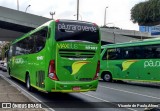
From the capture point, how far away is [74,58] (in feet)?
40.6

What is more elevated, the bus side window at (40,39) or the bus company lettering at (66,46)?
the bus side window at (40,39)

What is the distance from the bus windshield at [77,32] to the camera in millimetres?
12347

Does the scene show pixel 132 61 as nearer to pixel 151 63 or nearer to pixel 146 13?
pixel 151 63

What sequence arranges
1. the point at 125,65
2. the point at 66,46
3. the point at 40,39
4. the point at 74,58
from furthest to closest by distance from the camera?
the point at 125,65 → the point at 40,39 → the point at 74,58 → the point at 66,46

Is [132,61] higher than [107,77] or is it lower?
higher

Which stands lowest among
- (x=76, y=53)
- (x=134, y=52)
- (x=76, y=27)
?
(x=76, y=53)

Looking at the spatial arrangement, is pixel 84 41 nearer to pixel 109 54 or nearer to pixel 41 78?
pixel 41 78

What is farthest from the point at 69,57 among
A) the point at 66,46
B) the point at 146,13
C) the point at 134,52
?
the point at 146,13

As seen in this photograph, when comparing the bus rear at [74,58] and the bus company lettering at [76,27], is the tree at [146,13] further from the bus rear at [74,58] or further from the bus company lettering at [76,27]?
the bus rear at [74,58]

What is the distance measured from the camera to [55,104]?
11.9m

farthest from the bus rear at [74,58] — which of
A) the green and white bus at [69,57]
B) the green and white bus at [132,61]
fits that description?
the green and white bus at [132,61]

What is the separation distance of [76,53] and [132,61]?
960cm

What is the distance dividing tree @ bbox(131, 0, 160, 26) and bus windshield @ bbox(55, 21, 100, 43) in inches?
2924

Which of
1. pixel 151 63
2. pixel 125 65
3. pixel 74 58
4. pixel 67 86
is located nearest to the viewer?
pixel 67 86
